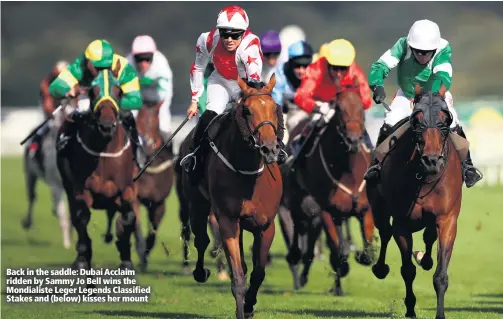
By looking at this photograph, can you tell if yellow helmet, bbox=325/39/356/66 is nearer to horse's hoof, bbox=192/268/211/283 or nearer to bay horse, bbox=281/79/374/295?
bay horse, bbox=281/79/374/295

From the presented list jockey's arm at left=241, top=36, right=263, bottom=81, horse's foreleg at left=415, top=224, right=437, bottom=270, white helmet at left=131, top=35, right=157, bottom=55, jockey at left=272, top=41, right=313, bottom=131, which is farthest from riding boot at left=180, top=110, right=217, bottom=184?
A: white helmet at left=131, top=35, right=157, bottom=55

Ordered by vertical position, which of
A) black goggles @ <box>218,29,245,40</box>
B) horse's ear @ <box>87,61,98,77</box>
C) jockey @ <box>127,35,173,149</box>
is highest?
jockey @ <box>127,35,173,149</box>

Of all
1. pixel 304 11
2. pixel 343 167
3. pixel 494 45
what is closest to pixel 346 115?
pixel 343 167

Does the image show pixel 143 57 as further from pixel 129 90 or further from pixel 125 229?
pixel 125 229

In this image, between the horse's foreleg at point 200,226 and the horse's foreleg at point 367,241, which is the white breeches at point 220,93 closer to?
the horse's foreleg at point 200,226

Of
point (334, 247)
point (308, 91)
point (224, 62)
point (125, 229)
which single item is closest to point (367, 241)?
point (334, 247)

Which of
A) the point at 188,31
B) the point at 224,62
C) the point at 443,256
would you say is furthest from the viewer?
the point at 188,31

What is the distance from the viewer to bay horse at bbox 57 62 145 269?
14492mm

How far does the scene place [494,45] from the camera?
5119cm

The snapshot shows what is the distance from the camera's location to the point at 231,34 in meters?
11.5

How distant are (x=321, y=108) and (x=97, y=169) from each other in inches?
104

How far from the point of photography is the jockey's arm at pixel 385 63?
11.8m

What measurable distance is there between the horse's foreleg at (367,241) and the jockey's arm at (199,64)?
285 cm

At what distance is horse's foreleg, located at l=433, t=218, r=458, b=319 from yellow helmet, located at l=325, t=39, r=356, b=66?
14.5ft
